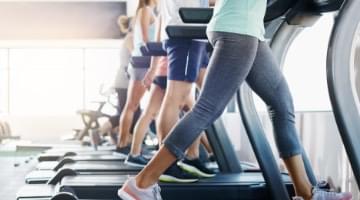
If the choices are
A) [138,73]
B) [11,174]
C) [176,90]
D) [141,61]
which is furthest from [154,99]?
[11,174]

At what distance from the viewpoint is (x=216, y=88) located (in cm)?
161

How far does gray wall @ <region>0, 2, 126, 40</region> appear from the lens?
891 cm

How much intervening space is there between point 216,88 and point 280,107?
27 cm

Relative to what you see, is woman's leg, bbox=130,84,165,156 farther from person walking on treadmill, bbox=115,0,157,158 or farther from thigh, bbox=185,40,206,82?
thigh, bbox=185,40,206,82

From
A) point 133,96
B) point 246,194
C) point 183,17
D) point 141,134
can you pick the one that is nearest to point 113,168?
point 141,134

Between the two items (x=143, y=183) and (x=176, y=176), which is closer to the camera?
(x=143, y=183)

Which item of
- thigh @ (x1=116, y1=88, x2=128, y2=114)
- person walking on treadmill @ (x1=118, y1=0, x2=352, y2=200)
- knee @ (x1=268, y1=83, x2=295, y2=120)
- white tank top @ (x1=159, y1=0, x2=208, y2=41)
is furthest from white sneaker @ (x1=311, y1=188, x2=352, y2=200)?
thigh @ (x1=116, y1=88, x2=128, y2=114)

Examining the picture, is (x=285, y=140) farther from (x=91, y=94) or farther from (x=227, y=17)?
(x=91, y=94)

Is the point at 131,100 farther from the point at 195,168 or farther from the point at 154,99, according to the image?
the point at 195,168

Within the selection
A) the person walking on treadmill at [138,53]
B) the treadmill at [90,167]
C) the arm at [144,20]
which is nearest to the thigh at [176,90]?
the treadmill at [90,167]

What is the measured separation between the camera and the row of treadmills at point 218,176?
187 cm

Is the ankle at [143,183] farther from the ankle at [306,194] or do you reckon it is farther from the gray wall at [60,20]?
the gray wall at [60,20]

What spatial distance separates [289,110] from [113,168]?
1.69 meters

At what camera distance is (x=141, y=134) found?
121 inches
